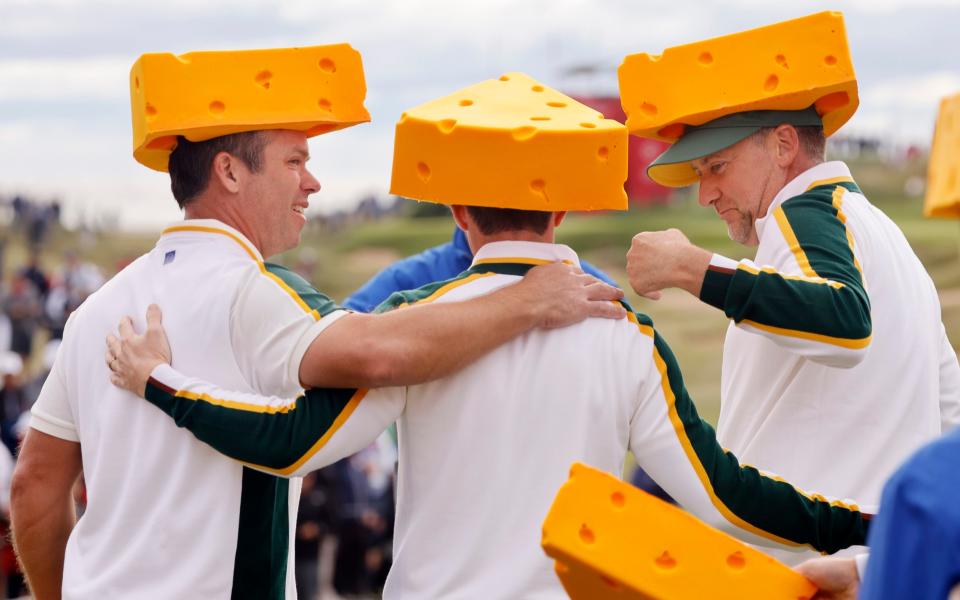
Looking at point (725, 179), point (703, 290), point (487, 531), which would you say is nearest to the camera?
point (487, 531)

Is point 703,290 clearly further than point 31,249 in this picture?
No

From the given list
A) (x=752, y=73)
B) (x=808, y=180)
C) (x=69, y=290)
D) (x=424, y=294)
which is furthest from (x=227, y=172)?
(x=69, y=290)

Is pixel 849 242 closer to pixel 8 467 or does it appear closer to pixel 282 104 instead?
pixel 282 104

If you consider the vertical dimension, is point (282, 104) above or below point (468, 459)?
above

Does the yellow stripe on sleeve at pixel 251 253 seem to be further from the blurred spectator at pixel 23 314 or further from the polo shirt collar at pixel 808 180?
the blurred spectator at pixel 23 314

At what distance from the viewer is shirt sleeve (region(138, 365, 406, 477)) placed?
2566mm

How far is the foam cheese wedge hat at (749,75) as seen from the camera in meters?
3.07

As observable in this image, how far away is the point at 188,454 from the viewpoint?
269 centimetres

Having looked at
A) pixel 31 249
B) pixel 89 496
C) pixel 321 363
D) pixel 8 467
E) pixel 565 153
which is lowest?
pixel 31 249

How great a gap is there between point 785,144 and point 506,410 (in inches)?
43.7

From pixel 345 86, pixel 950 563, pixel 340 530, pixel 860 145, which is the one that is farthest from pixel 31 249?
pixel 950 563

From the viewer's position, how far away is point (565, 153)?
100 inches

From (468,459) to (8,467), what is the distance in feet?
23.2

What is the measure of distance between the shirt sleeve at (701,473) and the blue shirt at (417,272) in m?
2.75
